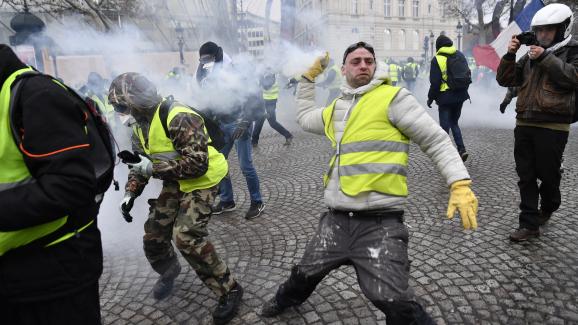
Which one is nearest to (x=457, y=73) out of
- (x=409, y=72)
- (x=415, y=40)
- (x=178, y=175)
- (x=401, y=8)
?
(x=178, y=175)

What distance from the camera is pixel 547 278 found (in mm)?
3113

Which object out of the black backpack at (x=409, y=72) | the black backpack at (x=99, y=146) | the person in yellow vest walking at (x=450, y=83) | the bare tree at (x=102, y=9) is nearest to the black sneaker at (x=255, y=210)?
the black backpack at (x=99, y=146)

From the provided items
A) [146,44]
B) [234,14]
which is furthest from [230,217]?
[234,14]

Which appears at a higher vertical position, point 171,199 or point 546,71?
point 546,71

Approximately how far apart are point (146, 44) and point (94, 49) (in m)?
1.49

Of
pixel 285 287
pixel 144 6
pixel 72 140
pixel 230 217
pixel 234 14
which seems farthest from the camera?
pixel 234 14

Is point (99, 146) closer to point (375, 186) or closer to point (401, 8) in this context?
point (375, 186)

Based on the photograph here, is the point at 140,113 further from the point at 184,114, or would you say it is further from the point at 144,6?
the point at 144,6

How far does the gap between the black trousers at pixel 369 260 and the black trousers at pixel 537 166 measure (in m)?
1.96

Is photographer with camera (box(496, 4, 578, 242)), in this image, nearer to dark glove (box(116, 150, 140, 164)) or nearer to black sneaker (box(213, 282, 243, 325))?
black sneaker (box(213, 282, 243, 325))

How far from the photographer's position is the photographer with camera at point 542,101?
331 cm

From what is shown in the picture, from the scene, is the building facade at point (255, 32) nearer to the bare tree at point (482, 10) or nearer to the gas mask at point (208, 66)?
the gas mask at point (208, 66)

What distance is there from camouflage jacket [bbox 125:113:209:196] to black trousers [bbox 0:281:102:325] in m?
1.08

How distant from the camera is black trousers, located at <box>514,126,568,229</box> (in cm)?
350
